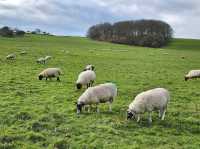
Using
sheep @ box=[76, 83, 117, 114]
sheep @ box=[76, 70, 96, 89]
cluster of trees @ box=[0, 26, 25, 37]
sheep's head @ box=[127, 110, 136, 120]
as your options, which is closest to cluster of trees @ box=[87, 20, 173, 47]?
cluster of trees @ box=[0, 26, 25, 37]

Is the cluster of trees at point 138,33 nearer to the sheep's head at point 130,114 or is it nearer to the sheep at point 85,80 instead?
the sheep at point 85,80

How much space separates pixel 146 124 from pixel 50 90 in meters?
8.86

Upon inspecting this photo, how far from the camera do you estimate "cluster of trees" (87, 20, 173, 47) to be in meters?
116

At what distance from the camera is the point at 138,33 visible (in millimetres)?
121250

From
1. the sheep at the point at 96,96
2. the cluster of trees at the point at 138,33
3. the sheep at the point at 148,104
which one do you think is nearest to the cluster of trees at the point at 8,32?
the cluster of trees at the point at 138,33

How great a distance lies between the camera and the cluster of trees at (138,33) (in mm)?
116125

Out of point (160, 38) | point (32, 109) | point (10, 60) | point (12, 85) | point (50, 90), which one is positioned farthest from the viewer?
point (160, 38)

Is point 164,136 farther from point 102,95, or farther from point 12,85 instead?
point 12,85

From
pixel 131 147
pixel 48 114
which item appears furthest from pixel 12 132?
pixel 131 147

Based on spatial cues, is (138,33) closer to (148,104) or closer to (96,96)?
(96,96)

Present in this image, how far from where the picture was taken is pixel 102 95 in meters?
15.5

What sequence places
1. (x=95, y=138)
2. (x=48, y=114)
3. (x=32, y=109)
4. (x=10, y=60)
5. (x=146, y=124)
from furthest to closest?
1. (x=10, y=60)
2. (x=32, y=109)
3. (x=48, y=114)
4. (x=146, y=124)
5. (x=95, y=138)

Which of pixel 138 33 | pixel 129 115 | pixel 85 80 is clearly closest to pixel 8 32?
pixel 138 33

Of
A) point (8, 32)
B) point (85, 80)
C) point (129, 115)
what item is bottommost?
point (129, 115)
